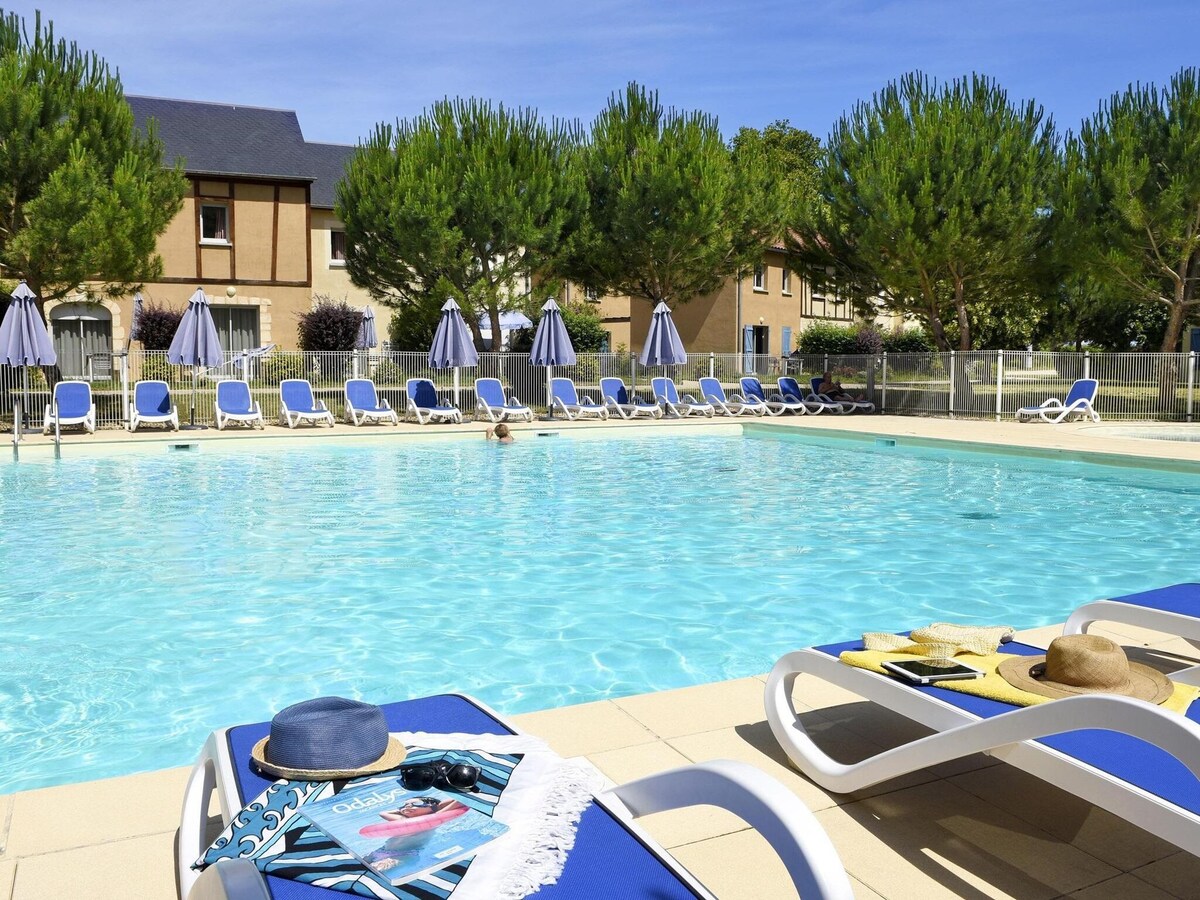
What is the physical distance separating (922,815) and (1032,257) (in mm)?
23535

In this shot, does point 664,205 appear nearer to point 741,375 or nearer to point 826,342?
point 741,375

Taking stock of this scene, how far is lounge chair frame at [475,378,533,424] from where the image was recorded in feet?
69.8

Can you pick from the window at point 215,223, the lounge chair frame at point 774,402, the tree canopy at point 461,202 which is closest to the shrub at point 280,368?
the tree canopy at point 461,202

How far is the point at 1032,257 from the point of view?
78.1 ft

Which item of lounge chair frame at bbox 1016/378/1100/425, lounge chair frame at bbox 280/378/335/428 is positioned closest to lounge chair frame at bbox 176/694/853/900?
lounge chair frame at bbox 280/378/335/428

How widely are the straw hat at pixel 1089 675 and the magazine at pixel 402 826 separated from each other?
1.81m

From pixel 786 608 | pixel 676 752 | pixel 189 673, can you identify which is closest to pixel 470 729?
pixel 676 752

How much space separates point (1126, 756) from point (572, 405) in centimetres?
1980

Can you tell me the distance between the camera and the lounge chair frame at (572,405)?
2209cm

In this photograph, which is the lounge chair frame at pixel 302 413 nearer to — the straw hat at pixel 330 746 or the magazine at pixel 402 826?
the straw hat at pixel 330 746

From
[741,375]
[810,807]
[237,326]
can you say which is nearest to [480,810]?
[810,807]

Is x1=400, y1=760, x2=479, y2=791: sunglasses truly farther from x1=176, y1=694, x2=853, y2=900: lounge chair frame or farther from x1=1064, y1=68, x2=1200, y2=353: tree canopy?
x1=1064, y1=68, x2=1200, y2=353: tree canopy

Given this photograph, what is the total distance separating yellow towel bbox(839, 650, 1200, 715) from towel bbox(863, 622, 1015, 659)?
0.05 meters

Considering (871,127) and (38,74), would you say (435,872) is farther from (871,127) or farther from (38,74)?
(871,127)
